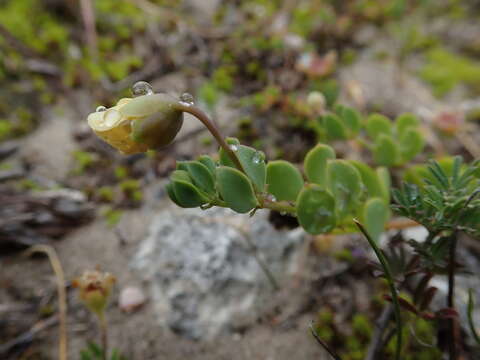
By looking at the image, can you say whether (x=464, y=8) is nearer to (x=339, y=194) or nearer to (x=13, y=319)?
(x=339, y=194)

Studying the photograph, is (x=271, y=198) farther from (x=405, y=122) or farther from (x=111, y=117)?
(x=405, y=122)

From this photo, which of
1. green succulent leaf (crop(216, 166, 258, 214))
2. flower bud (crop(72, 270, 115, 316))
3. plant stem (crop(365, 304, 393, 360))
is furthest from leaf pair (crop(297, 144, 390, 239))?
flower bud (crop(72, 270, 115, 316))

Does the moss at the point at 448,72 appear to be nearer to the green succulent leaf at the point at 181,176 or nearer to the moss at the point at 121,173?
the moss at the point at 121,173

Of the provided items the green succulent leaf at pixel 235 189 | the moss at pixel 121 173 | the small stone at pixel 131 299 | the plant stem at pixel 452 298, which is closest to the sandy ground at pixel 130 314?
the small stone at pixel 131 299

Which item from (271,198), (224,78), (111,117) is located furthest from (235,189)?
(224,78)

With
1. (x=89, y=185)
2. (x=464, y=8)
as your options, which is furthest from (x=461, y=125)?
(x=89, y=185)

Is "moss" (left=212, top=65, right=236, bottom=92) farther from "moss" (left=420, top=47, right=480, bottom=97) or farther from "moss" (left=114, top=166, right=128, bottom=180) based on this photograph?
"moss" (left=420, top=47, right=480, bottom=97)
